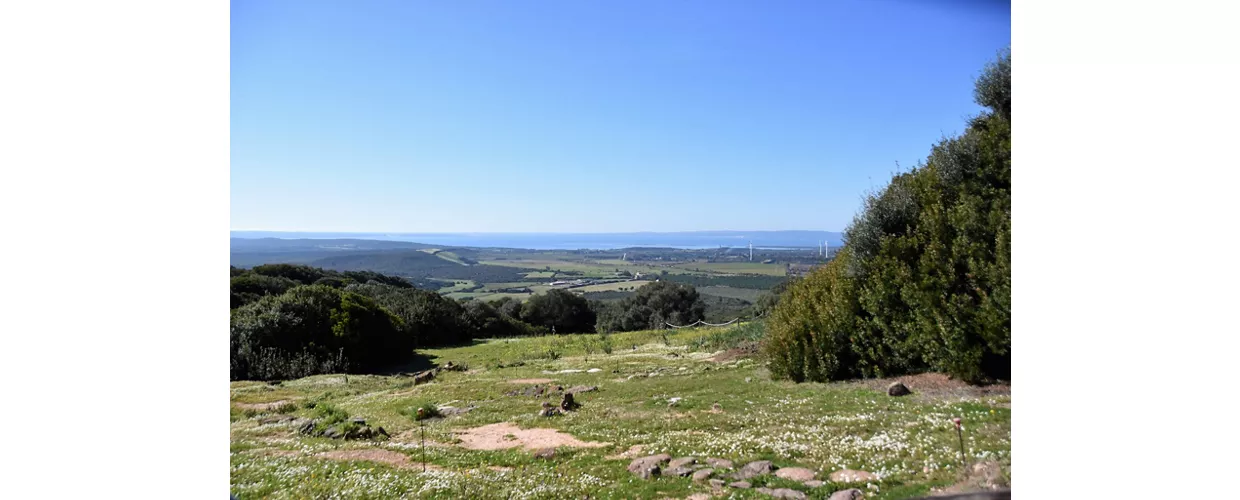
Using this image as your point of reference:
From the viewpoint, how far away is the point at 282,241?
4379 millimetres

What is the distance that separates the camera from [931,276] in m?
4.79

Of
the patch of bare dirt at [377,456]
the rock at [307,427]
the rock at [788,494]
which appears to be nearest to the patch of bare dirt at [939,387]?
the rock at [788,494]

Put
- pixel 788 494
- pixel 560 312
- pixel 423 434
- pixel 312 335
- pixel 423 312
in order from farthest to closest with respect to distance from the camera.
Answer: pixel 560 312 < pixel 423 312 < pixel 312 335 < pixel 423 434 < pixel 788 494

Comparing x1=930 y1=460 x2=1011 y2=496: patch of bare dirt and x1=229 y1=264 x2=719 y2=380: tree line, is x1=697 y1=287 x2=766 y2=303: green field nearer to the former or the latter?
x1=229 y1=264 x2=719 y2=380: tree line

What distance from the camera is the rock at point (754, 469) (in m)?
3.17

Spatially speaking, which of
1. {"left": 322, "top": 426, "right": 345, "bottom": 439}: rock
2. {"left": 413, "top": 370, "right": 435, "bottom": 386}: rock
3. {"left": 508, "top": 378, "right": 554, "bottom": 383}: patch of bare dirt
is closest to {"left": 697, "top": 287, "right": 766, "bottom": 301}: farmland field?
{"left": 508, "top": 378, "right": 554, "bottom": 383}: patch of bare dirt

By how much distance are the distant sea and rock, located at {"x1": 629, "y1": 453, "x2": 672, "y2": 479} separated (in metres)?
2.99

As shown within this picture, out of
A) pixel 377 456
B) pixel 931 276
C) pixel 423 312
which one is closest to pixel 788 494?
pixel 377 456

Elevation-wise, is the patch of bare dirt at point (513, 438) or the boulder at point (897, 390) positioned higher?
the boulder at point (897, 390)

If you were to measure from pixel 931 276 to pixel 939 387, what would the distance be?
89 centimetres

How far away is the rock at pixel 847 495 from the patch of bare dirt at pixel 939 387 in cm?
179

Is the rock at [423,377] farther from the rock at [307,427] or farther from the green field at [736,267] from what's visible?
the green field at [736,267]

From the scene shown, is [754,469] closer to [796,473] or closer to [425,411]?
[796,473]
